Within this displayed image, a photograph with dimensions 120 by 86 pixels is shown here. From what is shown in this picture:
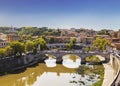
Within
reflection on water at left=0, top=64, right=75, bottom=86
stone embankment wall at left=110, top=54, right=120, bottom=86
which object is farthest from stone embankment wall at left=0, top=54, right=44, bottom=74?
stone embankment wall at left=110, top=54, right=120, bottom=86

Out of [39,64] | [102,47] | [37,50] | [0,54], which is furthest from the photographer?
[102,47]

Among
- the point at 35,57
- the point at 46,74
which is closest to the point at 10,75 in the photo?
the point at 46,74

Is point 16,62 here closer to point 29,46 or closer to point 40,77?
point 40,77

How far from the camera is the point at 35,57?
34969 mm

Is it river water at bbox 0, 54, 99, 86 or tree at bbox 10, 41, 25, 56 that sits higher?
tree at bbox 10, 41, 25, 56

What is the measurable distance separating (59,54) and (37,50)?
3.07m

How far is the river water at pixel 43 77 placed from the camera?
2256 cm

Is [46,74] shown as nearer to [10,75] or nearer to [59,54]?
[10,75]

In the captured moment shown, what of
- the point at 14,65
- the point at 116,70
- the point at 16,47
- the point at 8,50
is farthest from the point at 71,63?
the point at 116,70

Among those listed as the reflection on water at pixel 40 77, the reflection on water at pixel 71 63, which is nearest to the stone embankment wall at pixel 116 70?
the reflection on water at pixel 40 77

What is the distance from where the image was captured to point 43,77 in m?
25.6

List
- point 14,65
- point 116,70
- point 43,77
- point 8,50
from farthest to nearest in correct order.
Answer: point 8,50 < point 14,65 < point 43,77 < point 116,70

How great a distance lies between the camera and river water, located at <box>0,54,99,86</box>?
74.0ft

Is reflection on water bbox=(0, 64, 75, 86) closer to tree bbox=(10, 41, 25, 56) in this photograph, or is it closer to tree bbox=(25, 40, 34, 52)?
tree bbox=(10, 41, 25, 56)
